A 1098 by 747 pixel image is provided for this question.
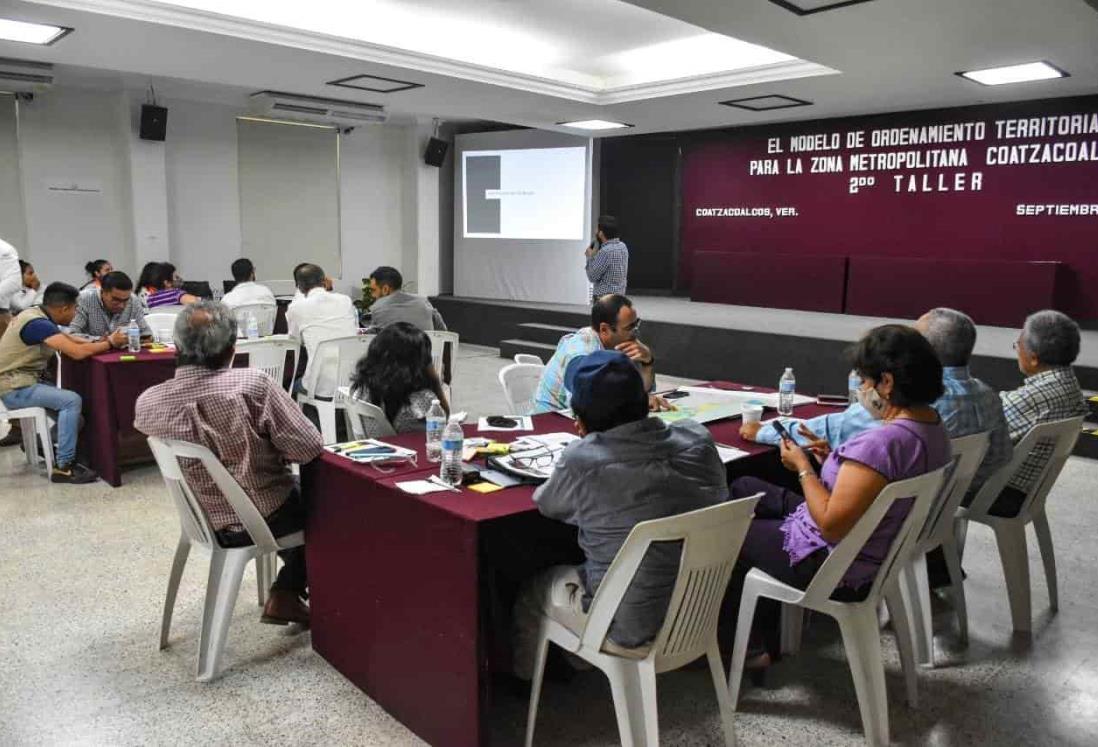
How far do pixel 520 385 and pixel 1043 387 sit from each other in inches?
87.5

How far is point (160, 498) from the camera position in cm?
441

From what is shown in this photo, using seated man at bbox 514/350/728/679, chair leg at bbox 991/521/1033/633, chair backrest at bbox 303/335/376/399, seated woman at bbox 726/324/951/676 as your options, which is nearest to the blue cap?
seated man at bbox 514/350/728/679

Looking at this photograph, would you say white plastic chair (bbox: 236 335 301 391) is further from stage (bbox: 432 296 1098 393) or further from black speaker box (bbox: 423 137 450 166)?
black speaker box (bbox: 423 137 450 166)

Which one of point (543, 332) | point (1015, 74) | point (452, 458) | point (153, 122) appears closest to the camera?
point (452, 458)

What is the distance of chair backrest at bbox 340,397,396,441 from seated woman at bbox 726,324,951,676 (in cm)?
142

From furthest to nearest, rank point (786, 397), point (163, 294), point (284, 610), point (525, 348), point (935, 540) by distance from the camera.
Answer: point (525, 348), point (163, 294), point (786, 397), point (284, 610), point (935, 540)

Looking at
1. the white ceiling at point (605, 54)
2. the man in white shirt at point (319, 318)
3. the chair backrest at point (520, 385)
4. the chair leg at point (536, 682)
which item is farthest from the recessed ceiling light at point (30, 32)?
the chair leg at point (536, 682)

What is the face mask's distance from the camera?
2417 millimetres

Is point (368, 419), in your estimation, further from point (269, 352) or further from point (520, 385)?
point (269, 352)

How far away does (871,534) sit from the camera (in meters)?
2.20

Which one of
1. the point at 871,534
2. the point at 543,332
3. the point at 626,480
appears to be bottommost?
the point at 543,332

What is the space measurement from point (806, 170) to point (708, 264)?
156cm

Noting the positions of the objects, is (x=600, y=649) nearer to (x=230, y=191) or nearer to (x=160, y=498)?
(x=160, y=498)

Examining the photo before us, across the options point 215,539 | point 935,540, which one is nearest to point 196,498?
point 215,539
